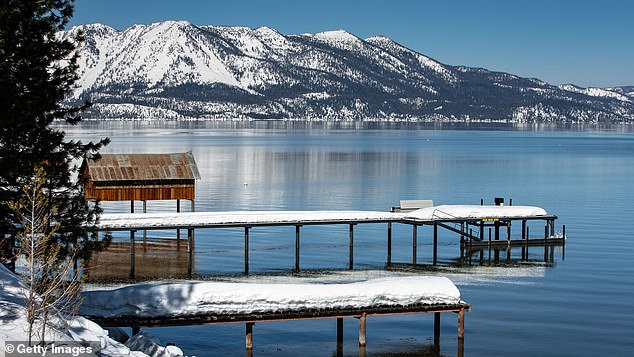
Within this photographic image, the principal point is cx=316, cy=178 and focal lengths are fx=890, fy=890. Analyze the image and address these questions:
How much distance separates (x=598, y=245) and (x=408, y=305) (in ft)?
106

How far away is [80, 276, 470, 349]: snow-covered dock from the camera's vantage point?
29.6 meters

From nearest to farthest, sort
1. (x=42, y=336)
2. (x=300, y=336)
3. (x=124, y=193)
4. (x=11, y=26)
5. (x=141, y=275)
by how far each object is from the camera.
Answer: (x=42, y=336) → (x=11, y=26) → (x=300, y=336) → (x=141, y=275) → (x=124, y=193)

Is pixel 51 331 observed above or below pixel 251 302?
above

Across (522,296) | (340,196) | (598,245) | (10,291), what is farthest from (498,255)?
(10,291)

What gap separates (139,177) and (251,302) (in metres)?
28.6

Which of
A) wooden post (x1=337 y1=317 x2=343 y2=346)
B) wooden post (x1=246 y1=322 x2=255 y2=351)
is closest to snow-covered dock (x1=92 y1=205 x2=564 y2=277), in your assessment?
wooden post (x1=246 y1=322 x2=255 y2=351)

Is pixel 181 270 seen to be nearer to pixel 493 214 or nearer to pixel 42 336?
pixel 493 214

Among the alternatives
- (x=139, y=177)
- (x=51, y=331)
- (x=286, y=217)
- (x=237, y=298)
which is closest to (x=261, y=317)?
(x=237, y=298)

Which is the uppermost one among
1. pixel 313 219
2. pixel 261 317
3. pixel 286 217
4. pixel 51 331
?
pixel 51 331

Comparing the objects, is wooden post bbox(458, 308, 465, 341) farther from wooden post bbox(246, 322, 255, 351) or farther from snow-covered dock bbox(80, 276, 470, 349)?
wooden post bbox(246, 322, 255, 351)

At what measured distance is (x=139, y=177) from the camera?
56938 millimetres

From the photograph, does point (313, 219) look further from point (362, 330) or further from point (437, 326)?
point (362, 330)

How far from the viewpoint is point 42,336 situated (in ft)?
66.8

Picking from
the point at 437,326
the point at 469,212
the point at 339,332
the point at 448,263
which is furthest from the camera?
the point at 469,212
